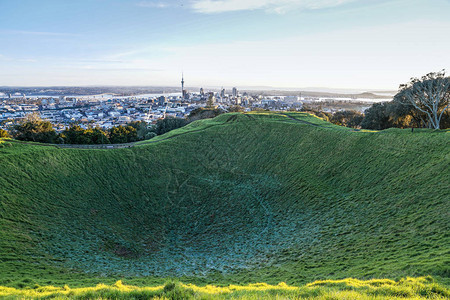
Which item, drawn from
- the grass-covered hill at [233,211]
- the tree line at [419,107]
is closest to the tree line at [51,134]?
the grass-covered hill at [233,211]

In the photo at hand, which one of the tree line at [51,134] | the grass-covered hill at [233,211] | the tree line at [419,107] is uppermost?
the tree line at [419,107]

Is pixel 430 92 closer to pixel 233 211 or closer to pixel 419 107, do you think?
pixel 419 107

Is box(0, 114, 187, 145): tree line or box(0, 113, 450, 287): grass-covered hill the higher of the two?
box(0, 114, 187, 145): tree line

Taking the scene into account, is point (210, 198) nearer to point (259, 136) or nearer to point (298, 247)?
point (298, 247)

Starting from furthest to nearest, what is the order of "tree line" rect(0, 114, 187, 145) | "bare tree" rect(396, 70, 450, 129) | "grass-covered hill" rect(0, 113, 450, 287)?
"tree line" rect(0, 114, 187, 145) < "bare tree" rect(396, 70, 450, 129) < "grass-covered hill" rect(0, 113, 450, 287)

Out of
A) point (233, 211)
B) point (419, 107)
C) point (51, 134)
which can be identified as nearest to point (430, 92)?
point (419, 107)

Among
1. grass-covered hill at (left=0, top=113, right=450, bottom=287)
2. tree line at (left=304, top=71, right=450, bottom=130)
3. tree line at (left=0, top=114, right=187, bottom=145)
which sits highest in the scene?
tree line at (left=304, top=71, right=450, bottom=130)

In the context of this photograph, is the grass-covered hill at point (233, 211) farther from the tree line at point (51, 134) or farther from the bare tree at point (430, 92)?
the tree line at point (51, 134)

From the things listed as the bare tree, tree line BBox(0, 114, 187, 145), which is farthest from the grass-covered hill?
tree line BBox(0, 114, 187, 145)

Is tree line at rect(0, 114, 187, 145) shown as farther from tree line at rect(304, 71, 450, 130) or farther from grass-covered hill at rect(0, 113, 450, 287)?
tree line at rect(304, 71, 450, 130)

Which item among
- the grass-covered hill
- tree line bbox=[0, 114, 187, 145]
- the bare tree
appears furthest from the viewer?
tree line bbox=[0, 114, 187, 145]
